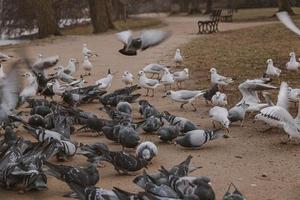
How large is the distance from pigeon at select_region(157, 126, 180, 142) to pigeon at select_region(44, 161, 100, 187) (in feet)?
6.05

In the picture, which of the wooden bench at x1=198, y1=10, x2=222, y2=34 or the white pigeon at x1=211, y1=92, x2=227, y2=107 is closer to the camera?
A: the white pigeon at x1=211, y1=92, x2=227, y2=107

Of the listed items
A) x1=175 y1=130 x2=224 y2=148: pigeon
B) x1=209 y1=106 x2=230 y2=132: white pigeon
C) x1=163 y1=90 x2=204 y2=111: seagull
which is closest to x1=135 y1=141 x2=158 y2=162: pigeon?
x1=175 y1=130 x2=224 y2=148: pigeon

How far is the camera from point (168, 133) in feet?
23.9

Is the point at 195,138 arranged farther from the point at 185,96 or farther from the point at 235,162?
the point at 185,96

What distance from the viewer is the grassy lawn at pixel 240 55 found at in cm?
1244

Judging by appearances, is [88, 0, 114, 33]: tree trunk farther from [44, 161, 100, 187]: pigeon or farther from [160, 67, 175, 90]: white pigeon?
[44, 161, 100, 187]: pigeon

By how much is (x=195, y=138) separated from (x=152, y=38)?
2.25m

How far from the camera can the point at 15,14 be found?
112 feet

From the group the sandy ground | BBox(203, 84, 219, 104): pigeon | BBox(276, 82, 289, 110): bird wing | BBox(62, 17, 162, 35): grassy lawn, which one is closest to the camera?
the sandy ground

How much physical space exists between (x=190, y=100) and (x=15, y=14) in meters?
26.7

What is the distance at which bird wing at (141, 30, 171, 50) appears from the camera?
8539 millimetres

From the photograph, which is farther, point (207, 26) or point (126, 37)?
point (207, 26)

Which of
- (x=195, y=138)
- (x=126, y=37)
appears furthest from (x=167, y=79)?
(x=195, y=138)

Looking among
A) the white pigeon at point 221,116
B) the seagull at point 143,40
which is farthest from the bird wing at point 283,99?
the seagull at point 143,40
